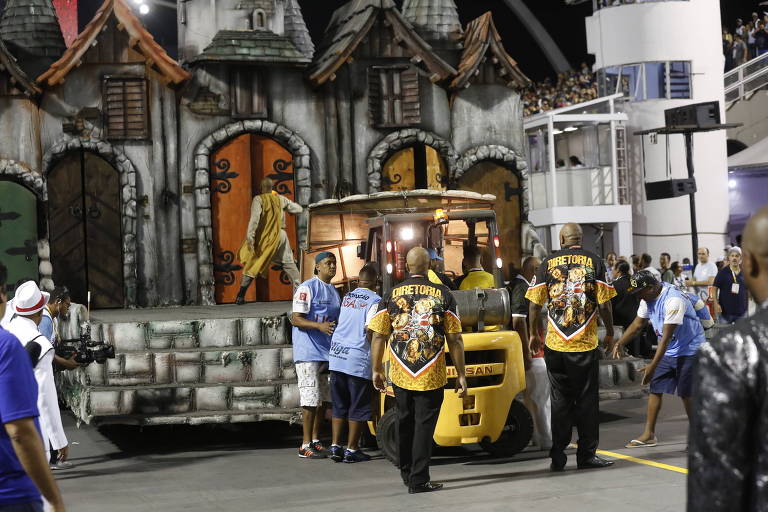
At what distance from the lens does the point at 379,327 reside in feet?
31.6

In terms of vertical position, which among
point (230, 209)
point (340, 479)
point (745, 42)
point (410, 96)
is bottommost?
point (340, 479)

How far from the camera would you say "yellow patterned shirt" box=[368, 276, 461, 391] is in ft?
30.8

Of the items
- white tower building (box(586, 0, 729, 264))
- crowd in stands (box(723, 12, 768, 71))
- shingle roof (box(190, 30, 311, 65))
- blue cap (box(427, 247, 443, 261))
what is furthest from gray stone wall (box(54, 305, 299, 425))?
crowd in stands (box(723, 12, 768, 71))

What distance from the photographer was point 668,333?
35.0ft

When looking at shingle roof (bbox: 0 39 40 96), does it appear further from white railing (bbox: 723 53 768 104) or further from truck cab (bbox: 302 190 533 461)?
white railing (bbox: 723 53 768 104)

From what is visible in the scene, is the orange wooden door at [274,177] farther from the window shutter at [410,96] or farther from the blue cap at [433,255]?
the blue cap at [433,255]

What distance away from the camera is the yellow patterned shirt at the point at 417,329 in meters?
9.39

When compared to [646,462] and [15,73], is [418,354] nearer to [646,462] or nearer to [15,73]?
[646,462]

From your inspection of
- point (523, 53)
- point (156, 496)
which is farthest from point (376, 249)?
point (523, 53)

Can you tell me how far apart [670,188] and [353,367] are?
1250 centimetres

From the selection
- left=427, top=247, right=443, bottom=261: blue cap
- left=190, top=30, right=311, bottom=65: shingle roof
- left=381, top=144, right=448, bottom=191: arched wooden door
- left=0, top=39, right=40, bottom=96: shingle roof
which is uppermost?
left=190, top=30, right=311, bottom=65: shingle roof

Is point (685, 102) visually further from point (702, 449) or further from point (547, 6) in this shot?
point (702, 449)

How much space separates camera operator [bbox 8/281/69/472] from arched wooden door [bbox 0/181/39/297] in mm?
10259

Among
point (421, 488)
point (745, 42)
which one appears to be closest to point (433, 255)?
point (421, 488)
